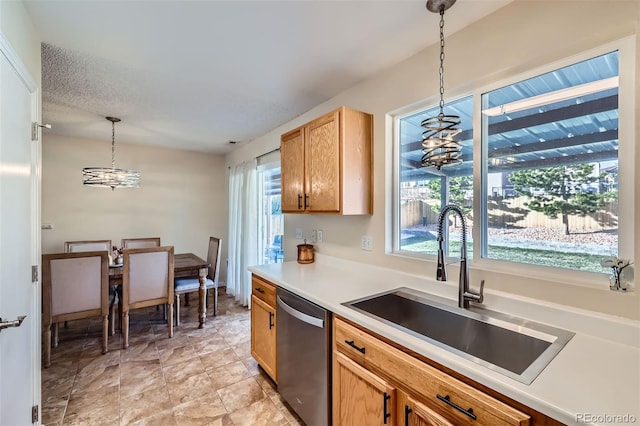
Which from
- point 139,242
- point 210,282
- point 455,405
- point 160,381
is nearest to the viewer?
point 455,405

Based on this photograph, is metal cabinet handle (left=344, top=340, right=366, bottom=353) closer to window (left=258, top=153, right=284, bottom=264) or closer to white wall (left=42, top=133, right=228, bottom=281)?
window (left=258, top=153, right=284, bottom=264)

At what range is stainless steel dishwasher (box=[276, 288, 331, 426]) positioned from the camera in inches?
59.9

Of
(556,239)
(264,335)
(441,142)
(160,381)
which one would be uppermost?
(441,142)

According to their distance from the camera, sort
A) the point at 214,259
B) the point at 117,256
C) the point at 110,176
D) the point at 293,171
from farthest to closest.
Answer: the point at 214,259, the point at 117,256, the point at 110,176, the point at 293,171

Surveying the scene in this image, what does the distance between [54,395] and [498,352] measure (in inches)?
114

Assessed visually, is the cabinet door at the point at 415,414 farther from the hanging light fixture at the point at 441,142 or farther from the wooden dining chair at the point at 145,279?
the wooden dining chair at the point at 145,279

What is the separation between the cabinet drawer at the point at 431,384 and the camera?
84 cm

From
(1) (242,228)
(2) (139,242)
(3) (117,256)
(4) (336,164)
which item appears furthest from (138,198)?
(4) (336,164)

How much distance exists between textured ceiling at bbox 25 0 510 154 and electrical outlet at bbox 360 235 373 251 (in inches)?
49.1

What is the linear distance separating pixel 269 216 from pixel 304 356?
249 cm

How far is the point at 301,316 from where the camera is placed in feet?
5.48

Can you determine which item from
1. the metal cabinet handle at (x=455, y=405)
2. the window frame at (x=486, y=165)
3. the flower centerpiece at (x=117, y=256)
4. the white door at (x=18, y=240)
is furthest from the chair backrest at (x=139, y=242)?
the metal cabinet handle at (x=455, y=405)

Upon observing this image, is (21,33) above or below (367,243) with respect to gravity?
above

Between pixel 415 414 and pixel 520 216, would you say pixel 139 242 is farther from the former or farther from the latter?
pixel 520 216
